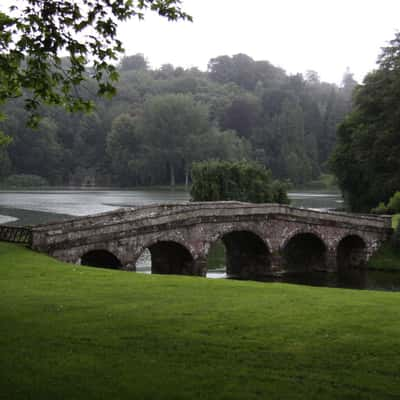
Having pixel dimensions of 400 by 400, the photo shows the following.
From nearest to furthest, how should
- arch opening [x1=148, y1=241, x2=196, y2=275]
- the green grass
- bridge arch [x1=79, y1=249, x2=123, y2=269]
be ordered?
1. bridge arch [x1=79, y1=249, x2=123, y2=269]
2. arch opening [x1=148, y1=241, x2=196, y2=275]
3. the green grass

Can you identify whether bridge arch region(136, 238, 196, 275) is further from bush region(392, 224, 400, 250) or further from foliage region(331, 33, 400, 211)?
foliage region(331, 33, 400, 211)

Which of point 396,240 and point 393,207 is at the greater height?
point 393,207

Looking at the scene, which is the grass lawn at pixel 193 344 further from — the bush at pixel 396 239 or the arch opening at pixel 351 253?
the bush at pixel 396 239

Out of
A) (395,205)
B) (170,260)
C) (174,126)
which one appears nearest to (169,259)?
(170,260)

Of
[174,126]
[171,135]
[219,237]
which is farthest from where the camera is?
[171,135]

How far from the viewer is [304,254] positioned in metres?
40.6

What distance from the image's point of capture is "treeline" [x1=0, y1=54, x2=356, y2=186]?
399 feet

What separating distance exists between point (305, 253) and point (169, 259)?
1048 centimetres

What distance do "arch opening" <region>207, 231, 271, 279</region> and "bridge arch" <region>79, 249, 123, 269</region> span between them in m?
9.19

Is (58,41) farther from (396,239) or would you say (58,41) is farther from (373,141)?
(373,141)

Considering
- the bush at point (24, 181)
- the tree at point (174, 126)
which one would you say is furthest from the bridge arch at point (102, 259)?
the bush at point (24, 181)

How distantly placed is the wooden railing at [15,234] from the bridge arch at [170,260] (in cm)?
821

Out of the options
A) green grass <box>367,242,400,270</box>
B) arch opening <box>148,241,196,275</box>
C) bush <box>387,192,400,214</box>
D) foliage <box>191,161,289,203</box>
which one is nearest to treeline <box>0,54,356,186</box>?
foliage <box>191,161,289,203</box>

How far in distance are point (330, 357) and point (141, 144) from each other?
11964cm
